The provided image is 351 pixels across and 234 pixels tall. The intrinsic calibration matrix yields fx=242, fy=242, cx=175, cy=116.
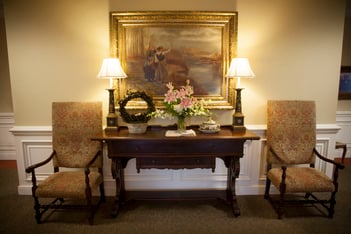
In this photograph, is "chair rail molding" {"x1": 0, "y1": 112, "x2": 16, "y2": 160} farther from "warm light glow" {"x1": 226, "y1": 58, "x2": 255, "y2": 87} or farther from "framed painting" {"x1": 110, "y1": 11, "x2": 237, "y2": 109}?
"warm light glow" {"x1": 226, "y1": 58, "x2": 255, "y2": 87}

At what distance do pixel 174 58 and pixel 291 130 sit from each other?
1553 mm

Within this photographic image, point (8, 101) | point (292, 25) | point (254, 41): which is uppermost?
point (292, 25)

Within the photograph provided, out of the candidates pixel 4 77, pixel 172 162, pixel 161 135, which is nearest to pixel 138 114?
pixel 161 135

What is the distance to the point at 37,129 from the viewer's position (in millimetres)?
2850

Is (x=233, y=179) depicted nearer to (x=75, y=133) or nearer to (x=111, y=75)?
(x=111, y=75)

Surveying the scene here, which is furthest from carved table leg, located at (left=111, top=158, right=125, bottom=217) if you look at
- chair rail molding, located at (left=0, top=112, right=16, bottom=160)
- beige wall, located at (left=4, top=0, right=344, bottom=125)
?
chair rail molding, located at (left=0, top=112, right=16, bottom=160)

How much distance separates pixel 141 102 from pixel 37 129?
127 cm

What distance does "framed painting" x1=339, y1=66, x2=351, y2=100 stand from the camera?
4082mm

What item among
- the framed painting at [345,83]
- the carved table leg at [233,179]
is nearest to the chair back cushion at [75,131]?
the carved table leg at [233,179]

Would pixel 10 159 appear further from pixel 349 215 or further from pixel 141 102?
pixel 349 215

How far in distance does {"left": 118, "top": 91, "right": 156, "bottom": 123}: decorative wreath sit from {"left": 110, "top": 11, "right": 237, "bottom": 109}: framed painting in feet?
0.79

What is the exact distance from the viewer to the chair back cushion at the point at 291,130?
8.96 ft

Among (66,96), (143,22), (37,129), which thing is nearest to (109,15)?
(143,22)

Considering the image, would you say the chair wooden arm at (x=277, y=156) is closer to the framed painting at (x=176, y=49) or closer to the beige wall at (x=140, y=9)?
the beige wall at (x=140, y=9)
